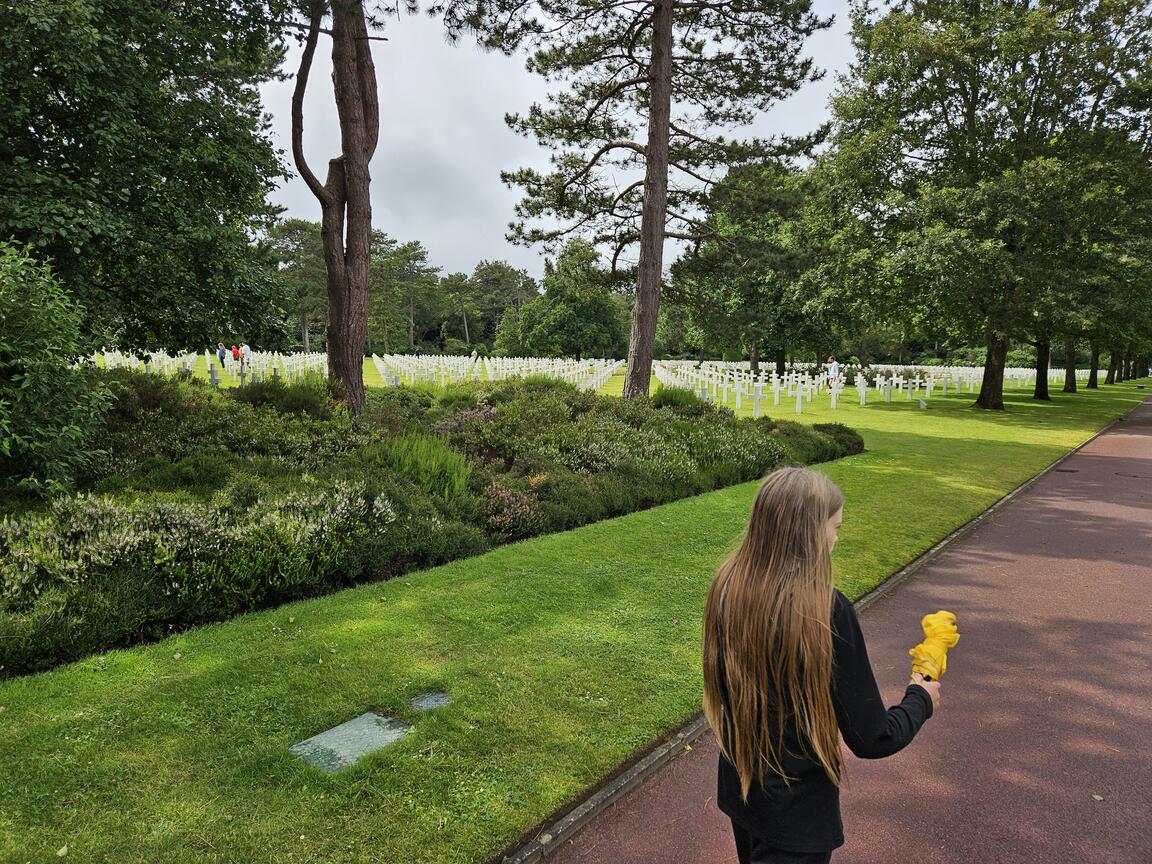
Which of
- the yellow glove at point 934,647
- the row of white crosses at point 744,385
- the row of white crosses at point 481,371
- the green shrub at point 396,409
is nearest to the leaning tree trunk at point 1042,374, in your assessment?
the row of white crosses at point 744,385

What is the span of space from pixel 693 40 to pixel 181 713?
667 inches

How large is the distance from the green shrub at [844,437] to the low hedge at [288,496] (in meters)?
2.02

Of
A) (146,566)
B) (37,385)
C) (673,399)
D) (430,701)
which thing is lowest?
(430,701)

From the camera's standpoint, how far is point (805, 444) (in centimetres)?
1285

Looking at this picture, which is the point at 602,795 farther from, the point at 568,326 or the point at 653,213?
the point at 568,326

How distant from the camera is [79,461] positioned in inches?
207

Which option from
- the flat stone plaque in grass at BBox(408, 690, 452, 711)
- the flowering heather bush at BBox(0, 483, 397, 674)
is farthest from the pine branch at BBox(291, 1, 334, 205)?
the flat stone plaque in grass at BBox(408, 690, 452, 711)

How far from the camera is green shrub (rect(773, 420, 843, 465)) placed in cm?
1245

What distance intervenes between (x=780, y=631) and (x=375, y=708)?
2855 mm

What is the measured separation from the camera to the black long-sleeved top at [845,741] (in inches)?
70.7

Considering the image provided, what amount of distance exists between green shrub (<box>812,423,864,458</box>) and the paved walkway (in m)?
7.02

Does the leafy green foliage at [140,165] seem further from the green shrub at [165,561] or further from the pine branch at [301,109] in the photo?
the green shrub at [165,561]

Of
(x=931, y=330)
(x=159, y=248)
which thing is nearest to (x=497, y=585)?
(x=159, y=248)

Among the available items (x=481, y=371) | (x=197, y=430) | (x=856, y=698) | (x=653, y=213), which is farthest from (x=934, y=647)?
(x=481, y=371)
